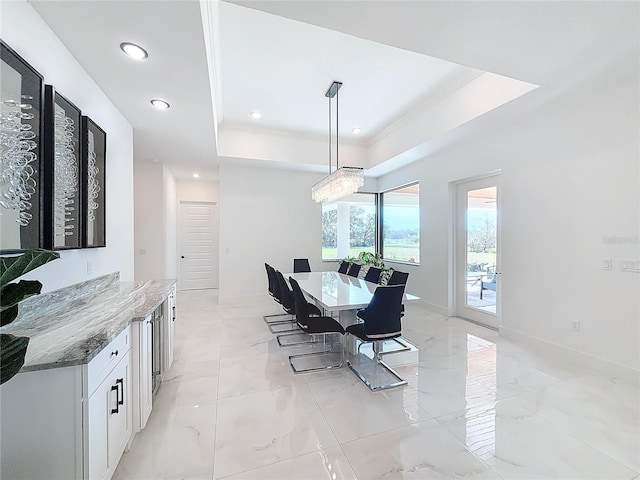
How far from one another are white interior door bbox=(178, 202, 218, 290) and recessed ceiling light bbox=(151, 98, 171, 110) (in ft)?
14.8

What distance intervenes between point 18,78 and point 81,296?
151 centimetres

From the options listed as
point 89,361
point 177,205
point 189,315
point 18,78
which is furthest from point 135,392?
point 177,205

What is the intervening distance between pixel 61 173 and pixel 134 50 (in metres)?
1.02

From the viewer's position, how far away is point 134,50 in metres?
2.05

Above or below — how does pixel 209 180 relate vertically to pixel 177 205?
above

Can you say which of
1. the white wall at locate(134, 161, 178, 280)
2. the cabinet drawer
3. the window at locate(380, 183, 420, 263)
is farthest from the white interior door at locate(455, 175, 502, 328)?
the white wall at locate(134, 161, 178, 280)

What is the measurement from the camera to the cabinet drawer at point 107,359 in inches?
50.9

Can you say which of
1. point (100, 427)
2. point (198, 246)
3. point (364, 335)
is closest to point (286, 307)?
point (364, 335)

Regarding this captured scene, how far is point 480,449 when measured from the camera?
1.81 m

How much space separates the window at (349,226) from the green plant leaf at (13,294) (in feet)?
18.1

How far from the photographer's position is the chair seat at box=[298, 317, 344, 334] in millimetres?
2875

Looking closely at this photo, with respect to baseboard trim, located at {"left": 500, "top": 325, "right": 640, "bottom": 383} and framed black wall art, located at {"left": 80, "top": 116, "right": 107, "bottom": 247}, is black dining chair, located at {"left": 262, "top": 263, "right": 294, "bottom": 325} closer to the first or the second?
framed black wall art, located at {"left": 80, "top": 116, "right": 107, "bottom": 247}

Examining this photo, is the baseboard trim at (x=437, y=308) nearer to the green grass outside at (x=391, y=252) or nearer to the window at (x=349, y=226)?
the green grass outside at (x=391, y=252)

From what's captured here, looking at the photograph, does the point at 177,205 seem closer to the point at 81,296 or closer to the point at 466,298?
the point at 81,296
